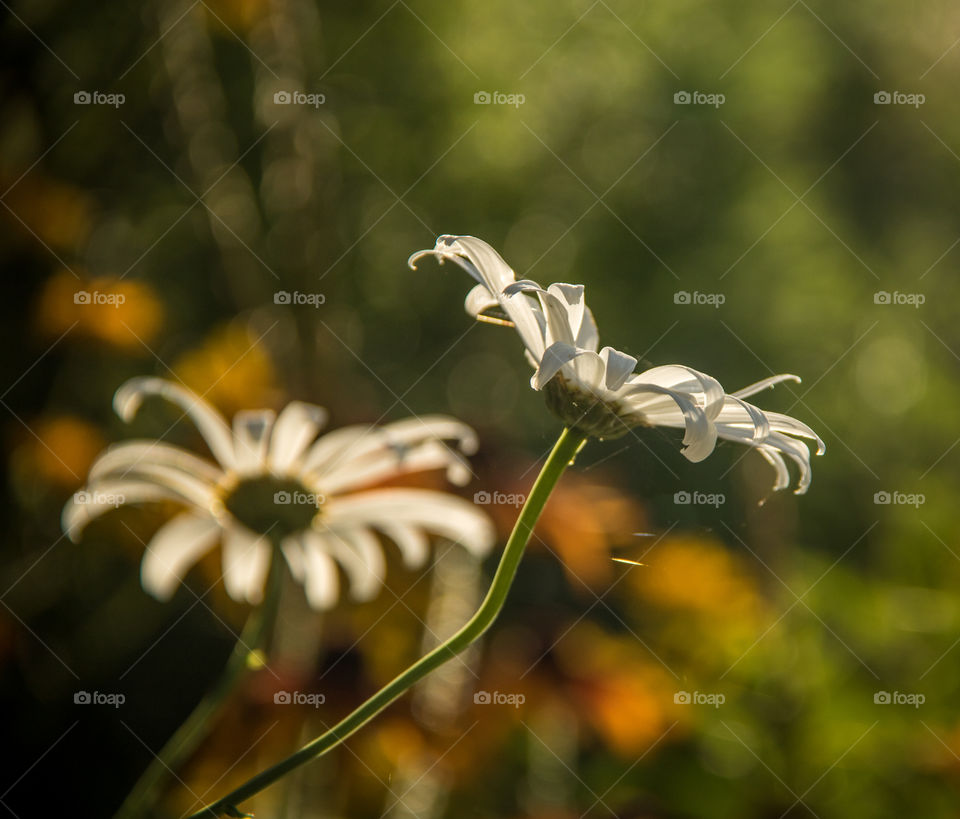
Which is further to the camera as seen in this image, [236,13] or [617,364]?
[236,13]

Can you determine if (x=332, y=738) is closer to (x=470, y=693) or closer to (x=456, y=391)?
(x=470, y=693)

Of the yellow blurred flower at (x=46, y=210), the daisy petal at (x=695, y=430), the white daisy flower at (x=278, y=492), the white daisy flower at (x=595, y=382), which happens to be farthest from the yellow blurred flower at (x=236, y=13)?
the daisy petal at (x=695, y=430)

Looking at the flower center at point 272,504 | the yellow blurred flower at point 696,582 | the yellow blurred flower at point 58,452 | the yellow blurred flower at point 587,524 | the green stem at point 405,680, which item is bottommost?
the yellow blurred flower at point 696,582

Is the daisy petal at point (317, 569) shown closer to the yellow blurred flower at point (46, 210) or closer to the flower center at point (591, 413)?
the flower center at point (591, 413)

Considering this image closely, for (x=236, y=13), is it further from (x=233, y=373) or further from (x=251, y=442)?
(x=251, y=442)

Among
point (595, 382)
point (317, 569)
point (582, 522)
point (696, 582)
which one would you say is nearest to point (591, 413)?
point (595, 382)

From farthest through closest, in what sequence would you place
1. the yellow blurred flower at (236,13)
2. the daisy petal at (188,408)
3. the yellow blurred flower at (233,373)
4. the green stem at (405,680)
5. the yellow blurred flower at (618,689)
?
the yellow blurred flower at (236,13)
the yellow blurred flower at (233,373)
the yellow blurred flower at (618,689)
the daisy petal at (188,408)
the green stem at (405,680)

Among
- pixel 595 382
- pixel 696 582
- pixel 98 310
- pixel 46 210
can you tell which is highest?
pixel 595 382
